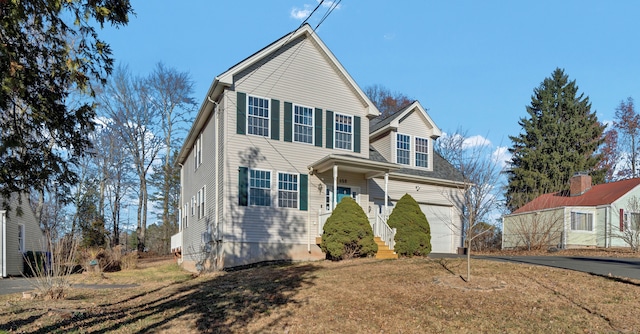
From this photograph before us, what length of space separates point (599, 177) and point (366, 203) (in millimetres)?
26167

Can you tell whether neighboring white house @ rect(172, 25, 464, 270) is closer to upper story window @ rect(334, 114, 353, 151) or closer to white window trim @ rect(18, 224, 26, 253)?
upper story window @ rect(334, 114, 353, 151)

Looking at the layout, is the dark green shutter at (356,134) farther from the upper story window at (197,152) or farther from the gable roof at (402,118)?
the upper story window at (197,152)

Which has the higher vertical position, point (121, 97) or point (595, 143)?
point (121, 97)

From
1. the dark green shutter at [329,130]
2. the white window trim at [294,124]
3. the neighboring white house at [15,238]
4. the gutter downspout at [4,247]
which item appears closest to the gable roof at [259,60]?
the dark green shutter at [329,130]

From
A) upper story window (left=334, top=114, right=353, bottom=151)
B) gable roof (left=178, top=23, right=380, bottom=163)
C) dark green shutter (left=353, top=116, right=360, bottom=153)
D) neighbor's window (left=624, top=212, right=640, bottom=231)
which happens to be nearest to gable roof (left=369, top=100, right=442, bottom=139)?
gable roof (left=178, top=23, right=380, bottom=163)

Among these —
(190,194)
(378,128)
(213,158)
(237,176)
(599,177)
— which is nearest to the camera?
(237,176)

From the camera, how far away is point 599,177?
113ft

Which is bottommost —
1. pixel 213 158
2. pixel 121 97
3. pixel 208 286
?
pixel 208 286

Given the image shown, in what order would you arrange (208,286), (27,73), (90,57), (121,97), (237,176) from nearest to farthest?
(27,73) < (90,57) < (208,286) < (237,176) < (121,97)

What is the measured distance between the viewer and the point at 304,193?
15.9 m

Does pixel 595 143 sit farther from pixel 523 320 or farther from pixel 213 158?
pixel 523 320

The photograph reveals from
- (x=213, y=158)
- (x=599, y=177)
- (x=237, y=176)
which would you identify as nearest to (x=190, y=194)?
(x=213, y=158)

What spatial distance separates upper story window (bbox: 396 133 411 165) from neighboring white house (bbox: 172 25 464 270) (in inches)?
8.9

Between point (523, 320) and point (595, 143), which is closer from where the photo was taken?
point (523, 320)
